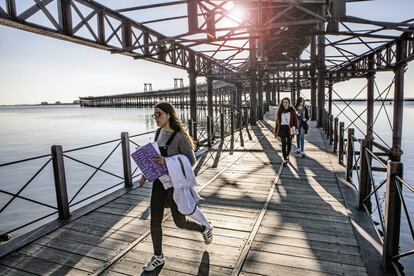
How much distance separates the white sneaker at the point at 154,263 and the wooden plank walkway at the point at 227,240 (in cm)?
8

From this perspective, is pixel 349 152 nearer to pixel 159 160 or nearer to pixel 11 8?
pixel 159 160

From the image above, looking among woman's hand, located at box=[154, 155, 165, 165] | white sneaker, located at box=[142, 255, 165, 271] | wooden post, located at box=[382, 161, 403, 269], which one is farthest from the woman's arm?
wooden post, located at box=[382, 161, 403, 269]

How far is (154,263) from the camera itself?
338 centimetres

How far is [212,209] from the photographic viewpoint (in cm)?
534

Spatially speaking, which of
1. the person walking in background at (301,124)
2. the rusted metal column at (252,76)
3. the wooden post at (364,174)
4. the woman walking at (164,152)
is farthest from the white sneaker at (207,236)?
the rusted metal column at (252,76)

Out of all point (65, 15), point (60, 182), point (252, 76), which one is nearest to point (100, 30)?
point (65, 15)

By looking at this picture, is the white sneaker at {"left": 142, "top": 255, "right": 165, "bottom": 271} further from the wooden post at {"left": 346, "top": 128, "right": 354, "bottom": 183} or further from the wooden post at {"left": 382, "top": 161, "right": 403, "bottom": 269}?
the wooden post at {"left": 346, "top": 128, "right": 354, "bottom": 183}

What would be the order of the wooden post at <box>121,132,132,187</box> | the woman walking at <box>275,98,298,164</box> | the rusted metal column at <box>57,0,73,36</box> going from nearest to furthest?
the wooden post at <box>121,132,132,187</box> < the rusted metal column at <box>57,0,73,36</box> < the woman walking at <box>275,98,298,164</box>

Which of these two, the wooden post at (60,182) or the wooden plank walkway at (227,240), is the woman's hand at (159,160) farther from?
the wooden post at (60,182)

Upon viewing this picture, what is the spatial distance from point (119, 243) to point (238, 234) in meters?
1.80

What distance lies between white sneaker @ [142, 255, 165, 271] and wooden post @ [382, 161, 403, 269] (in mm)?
2678

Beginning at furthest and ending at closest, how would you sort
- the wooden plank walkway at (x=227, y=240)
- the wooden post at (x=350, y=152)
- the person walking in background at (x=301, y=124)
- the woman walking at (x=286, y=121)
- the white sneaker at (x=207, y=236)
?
the person walking in background at (x=301, y=124) < the woman walking at (x=286, y=121) < the wooden post at (x=350, y=152) < the white sneaker at (x=207, y=236) < the wooden plank walkway at (x=227, y=240)

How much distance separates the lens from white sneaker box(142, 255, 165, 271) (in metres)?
3.35

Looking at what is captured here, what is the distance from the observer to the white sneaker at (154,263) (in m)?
3.35
